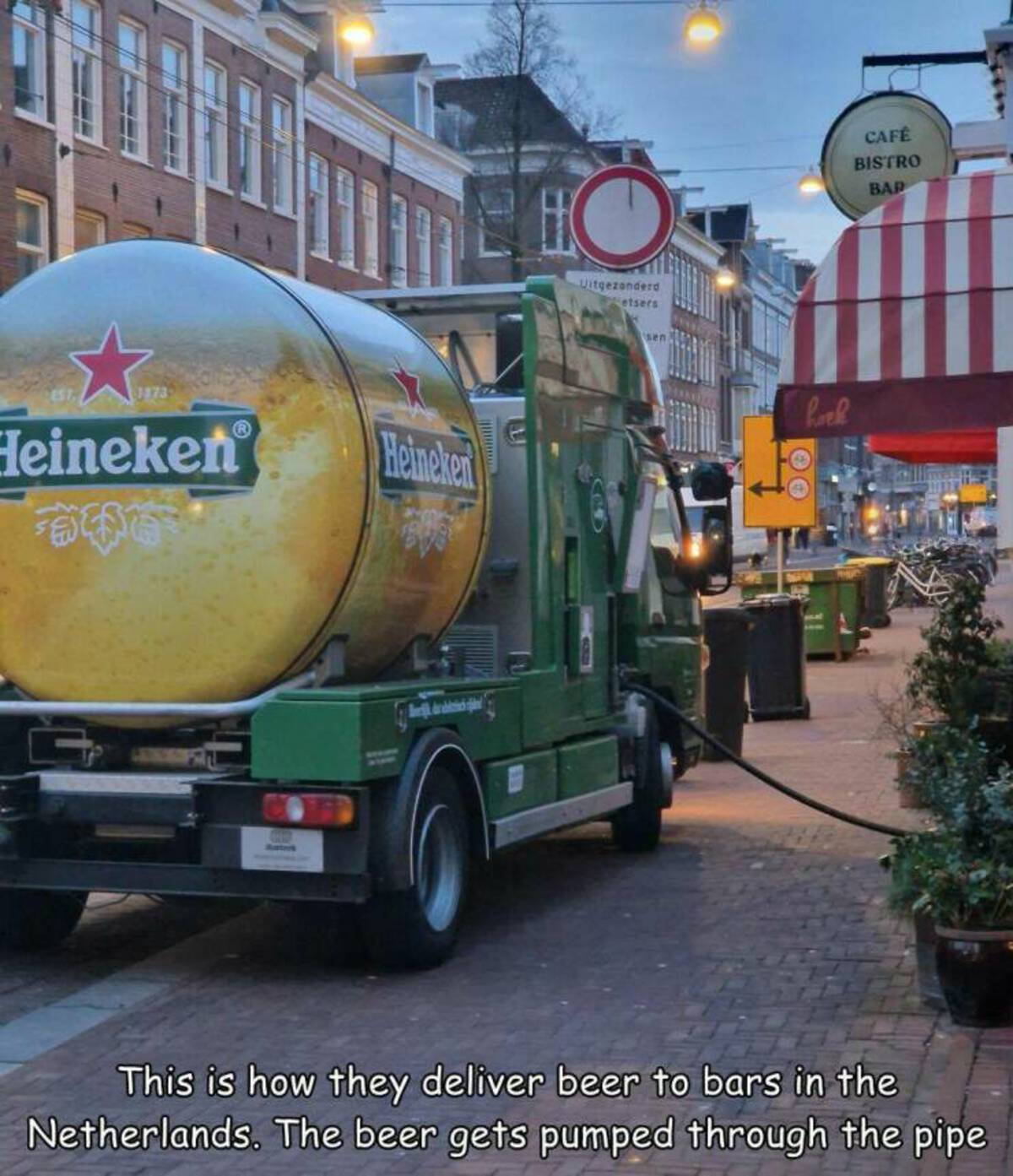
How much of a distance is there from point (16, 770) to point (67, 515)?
3.93 ft

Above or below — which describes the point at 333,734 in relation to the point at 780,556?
below

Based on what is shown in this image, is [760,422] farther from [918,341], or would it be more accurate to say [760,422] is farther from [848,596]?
[918,341]

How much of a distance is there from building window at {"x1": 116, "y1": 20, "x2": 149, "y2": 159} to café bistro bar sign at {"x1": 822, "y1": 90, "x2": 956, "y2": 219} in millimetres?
23666

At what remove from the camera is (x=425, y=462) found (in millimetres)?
8578

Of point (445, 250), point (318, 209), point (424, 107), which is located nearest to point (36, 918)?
point (318, 209)

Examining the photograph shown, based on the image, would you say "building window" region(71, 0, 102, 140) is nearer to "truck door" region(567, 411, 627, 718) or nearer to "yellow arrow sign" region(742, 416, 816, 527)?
"yellow arrow sign" region(742, 416, 816, 527)

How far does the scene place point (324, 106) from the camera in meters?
43.0

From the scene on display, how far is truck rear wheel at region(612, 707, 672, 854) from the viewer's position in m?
11.4

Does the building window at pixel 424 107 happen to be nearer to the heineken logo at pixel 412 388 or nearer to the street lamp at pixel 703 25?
the street lamp at pixel 703 25

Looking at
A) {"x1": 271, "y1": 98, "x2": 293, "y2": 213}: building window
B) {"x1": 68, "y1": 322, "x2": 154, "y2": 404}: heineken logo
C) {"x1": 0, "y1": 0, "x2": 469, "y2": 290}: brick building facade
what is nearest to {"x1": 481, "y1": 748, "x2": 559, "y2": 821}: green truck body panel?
{"x1": 68, "y1": 322, "x2": 154, "y2": 404}: heineken logo

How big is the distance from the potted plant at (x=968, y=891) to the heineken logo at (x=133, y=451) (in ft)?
9.67

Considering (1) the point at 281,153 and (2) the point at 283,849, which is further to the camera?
(1) the point at 281,153

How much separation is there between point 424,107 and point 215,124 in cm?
1341

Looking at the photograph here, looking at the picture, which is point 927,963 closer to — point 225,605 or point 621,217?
point 225,605
